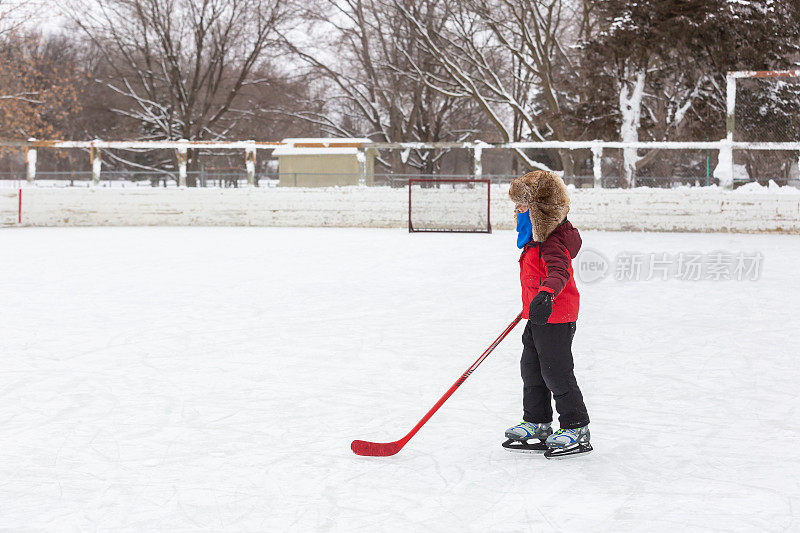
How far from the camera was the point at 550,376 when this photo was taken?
283 cm

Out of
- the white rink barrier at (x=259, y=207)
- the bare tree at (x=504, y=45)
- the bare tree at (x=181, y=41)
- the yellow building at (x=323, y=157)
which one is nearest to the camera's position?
the white rink barrier at (x=259, y=207)

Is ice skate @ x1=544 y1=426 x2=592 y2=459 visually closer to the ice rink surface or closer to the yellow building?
the ice rink surface

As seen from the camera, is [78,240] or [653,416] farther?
[78,240]

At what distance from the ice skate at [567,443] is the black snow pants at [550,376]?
2cm

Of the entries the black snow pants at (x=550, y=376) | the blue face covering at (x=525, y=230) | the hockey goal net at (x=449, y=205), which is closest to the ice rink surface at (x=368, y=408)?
the black snow pants at (x=550, y=376)

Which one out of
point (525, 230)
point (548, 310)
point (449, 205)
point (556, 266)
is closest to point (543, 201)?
point (525, 230)

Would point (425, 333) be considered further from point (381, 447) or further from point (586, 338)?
point (381, 447)

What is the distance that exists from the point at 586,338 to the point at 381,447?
2382 millimetres

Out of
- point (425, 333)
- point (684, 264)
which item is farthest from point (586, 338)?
point (684, 264)

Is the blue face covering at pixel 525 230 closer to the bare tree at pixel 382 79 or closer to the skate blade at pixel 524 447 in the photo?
the skate blade at pixel 524 447

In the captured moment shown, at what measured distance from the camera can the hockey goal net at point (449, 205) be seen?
560 inches

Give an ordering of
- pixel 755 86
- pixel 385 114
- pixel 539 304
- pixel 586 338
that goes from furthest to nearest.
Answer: pixel 385 114
pixel 755 86
pixel 586 338
pixel 539 304

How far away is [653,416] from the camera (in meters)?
3.35

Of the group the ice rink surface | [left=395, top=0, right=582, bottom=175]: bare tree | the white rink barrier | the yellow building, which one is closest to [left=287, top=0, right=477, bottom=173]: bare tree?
[left=395, top=0, right=582, bottom=175]: bare tree
